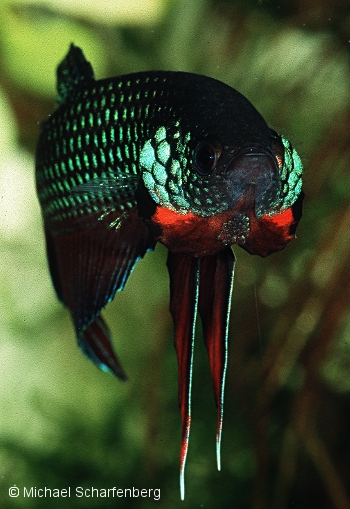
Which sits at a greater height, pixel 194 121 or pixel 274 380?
pixel 194 121

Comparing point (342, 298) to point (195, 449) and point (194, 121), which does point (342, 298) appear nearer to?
point (195, 449)

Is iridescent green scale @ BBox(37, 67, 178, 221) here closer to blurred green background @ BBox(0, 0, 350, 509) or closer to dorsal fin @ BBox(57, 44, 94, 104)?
dorsal fin @ BBox(57, 44, 94, 104)

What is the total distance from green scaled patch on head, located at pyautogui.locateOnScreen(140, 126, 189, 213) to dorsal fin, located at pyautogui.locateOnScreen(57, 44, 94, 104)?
11.4 inches

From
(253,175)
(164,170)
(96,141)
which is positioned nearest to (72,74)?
(96,141)

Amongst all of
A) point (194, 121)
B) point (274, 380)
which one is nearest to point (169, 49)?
point (194, 121)

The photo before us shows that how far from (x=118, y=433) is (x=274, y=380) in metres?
0.42

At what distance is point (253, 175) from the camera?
79cm

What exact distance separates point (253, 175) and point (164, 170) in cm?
13

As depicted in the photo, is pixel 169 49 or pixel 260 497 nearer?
pixel 169 49

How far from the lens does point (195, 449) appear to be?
1.44 meters

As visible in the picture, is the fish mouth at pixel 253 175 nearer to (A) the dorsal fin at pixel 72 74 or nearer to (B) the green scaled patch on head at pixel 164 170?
(B) the green scaled patch on head at pixel 164 170

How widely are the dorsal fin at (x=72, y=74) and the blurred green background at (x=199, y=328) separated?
3cm

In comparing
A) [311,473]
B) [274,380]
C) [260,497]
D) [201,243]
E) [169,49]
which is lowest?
[260,497]

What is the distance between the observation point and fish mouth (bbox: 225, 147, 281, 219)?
2.57ft
